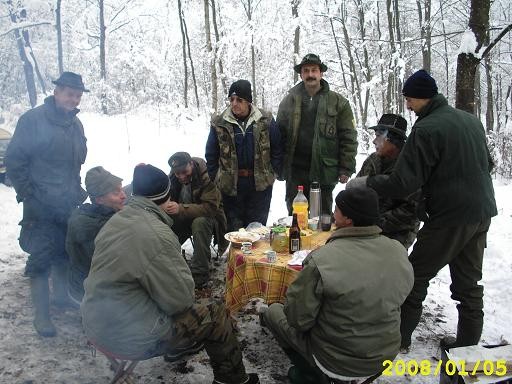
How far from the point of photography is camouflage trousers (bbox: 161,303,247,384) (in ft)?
8.80

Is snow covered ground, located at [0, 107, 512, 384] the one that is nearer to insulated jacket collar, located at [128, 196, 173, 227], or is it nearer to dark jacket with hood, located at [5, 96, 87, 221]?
dark jacket with hood, located at [5, 96, 87, 221]

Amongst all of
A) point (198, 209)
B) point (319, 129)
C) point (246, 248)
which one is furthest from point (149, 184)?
point (319, 129)

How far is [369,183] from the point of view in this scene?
345cm

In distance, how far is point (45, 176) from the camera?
13.6 ft

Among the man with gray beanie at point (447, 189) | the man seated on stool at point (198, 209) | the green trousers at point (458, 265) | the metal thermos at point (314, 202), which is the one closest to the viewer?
the man with gray beanie at point (447, 189)

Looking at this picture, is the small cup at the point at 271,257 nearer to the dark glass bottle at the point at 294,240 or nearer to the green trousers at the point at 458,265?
the dark glass bottle at the point at 294,240

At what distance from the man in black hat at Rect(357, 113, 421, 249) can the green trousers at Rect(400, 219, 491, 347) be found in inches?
21.9

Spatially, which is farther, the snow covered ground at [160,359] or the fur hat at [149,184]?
the snow covered ground at [160,359]

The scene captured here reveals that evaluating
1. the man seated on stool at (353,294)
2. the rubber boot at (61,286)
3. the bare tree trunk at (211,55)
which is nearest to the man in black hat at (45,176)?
the rubber boot at (61,286)

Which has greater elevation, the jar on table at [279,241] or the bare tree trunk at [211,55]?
the bare tree trunk at [211,55]

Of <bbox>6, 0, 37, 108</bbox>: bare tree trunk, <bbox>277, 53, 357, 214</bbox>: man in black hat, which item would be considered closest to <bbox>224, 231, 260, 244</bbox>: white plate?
<bbox>277, 53, 357, 214</bbox>: man in black hat

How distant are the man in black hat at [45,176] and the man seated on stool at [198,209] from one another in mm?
1134

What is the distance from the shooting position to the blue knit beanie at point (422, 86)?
10.5 feet

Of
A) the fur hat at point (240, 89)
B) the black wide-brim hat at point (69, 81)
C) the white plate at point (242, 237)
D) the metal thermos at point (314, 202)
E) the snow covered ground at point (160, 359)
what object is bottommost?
the snow covered ground at point (160, 359)
